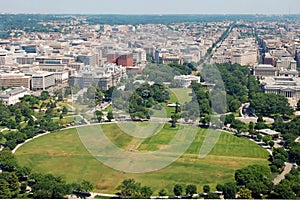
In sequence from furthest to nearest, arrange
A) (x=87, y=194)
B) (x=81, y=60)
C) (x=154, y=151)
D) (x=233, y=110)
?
(x=81, y=60)
(x=233, y=110)
(x=154, y=151)
(x=87, y=194)

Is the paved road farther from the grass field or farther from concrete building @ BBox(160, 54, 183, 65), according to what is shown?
concrete building @ BBox(160, 54, 183, 65)

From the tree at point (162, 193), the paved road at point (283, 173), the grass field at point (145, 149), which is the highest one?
the tree at point (162, 193)

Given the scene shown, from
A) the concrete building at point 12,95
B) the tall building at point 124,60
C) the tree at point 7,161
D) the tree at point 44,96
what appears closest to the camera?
the tree at point 7,161

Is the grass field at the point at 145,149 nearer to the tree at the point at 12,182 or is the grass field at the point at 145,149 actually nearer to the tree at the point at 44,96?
the tree at the point at 12,182

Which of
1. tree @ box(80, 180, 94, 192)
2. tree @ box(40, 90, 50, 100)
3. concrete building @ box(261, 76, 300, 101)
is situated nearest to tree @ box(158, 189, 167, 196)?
tree @ box(80, 180, 94, 192)

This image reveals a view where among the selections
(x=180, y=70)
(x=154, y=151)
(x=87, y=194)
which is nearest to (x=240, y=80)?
(x=180, y=70)

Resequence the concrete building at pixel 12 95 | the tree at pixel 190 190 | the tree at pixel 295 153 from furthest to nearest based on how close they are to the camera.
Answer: the concrete building at pixel 12 95 → the tree at pixel 295 153 → the tree at pixel 190 190

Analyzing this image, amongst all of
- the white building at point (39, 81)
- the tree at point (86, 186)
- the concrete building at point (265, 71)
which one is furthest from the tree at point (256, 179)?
the concrete building at point (265, 71)

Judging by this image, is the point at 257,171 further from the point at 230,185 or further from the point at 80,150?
the point at 80,150
